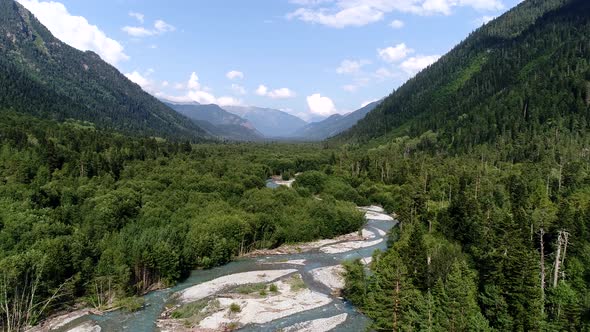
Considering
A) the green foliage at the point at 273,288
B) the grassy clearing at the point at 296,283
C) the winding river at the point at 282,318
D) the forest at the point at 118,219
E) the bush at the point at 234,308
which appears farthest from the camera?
the grassy clearing at the point at 296,283

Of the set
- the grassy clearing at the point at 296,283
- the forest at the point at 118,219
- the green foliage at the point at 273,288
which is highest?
the forest at the point at 118,219

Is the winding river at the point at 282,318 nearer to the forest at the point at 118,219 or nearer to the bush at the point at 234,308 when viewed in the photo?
the forest at the point at 118,219

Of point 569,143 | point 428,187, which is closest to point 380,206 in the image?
point 428,187

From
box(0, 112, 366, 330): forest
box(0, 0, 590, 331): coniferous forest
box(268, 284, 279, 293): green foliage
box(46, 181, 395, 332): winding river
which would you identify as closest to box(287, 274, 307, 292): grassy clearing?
box(46, 181, 395, 332): winding river

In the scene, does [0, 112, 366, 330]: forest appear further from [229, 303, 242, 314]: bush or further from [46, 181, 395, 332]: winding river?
[229, 303, 242, 314]: bush

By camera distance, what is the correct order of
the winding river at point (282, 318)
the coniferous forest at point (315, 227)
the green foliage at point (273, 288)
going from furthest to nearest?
the green foliage at point (273, 288) → the winding river at point (282, 318) → the coniferous forest at point (315, 227)

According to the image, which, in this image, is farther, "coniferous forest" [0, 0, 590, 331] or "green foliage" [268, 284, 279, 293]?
"green foliage" [268, 284, 279, 293]

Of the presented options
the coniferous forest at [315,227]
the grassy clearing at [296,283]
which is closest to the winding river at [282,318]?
the grassy clearing at [296,283]

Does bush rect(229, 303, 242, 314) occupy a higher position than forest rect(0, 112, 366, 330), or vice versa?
forest rect(0, 112, 366, 330)

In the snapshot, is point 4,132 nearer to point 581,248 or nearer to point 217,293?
point 217,293

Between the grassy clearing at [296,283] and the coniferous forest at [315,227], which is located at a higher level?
the coniferous forest at [315,227]

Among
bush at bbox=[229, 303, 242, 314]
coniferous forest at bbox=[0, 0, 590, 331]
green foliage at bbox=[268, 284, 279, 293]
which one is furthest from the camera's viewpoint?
green foliage at bbox=[268, 284, 279, 293]
